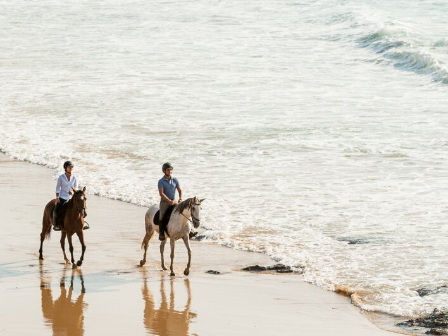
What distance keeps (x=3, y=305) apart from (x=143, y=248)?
4201 mm

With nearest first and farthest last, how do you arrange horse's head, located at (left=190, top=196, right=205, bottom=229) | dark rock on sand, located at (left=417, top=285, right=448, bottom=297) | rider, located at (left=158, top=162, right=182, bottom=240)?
dark rock on sand, located at (left=417, top=285, right=448, bottom=297) < horse's head, located at (left=190, top=196, right=205, bottom=229) < rider, located at (left=158, top=162, right=182, bottom=240)

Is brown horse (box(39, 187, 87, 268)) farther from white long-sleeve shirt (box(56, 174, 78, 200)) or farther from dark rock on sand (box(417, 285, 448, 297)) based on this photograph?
dark rock on sand (box(417, 285, 448, 297))

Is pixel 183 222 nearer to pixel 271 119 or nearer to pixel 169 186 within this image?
pixel 169 186

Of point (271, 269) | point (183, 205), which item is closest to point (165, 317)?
point (183, 205)

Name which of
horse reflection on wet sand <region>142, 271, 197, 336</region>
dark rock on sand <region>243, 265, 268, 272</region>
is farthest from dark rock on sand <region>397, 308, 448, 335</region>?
dark rock on sand <region>243, 265, 268, 272</region>

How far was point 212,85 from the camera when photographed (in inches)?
1467

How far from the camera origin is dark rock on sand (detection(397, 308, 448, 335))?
1192cm

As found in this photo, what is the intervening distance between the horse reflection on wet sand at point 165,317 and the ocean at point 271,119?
2889mm

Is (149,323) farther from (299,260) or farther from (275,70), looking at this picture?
(275,70)

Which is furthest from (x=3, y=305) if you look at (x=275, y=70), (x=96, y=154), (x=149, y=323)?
(x=275, y=70)

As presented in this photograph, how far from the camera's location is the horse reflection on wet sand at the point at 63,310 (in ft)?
38.0

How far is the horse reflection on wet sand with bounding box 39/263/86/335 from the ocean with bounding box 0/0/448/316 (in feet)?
14.1

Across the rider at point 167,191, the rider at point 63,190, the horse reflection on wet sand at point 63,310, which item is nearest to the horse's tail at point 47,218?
the rider at point 63,190

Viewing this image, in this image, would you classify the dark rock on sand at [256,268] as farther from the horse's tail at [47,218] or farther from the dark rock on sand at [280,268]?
the horse's tail at [47,218]
